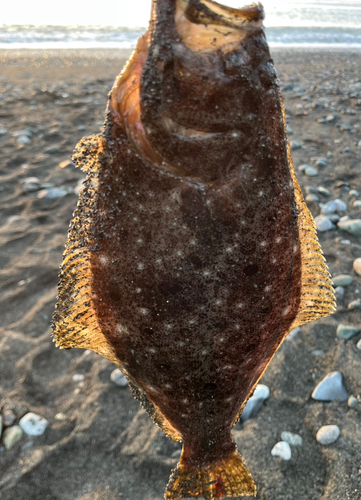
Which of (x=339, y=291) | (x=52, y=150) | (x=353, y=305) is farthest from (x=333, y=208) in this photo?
(x=52, y=150)

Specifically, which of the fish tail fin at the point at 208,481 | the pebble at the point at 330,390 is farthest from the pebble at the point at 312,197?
the fish tail fin at the point at 208,481

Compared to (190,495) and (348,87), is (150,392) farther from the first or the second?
(348,87)

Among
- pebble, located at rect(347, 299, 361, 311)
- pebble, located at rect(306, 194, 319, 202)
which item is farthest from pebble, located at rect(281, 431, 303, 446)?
pebble, located at rect(306, 194, 319, 202)

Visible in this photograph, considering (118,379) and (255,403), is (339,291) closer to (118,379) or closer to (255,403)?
(255,403)

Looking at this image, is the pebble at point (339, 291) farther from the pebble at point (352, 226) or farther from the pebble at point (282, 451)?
the pebble at point (282, 451)

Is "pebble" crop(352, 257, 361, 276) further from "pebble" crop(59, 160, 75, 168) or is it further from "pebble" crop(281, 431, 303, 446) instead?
"pebble" crop(59, 160, 75, 168)
